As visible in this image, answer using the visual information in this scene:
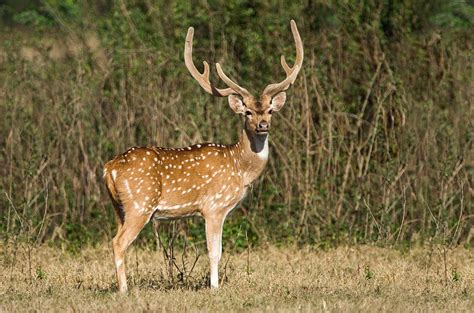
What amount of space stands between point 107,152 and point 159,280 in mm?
2889

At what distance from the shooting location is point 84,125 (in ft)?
38.0

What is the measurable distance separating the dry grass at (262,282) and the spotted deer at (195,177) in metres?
0.49

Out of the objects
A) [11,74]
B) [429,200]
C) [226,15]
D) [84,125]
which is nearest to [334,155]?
[429,200]

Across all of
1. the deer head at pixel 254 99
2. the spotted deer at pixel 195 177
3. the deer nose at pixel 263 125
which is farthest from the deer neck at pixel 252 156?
the deer nose at pixel 263 125

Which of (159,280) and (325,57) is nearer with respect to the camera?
(159,280)

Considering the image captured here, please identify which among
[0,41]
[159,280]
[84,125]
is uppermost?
[0,41]

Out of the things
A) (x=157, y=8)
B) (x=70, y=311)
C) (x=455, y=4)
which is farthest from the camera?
(x=455, y=4)

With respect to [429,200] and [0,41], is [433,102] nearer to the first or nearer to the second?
[429,200]

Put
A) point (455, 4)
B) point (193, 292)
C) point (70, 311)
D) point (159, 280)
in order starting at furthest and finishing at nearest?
1. point (455, 4)
2. point (159, 280)
3. point (193, 292)
4. point (70, 311)

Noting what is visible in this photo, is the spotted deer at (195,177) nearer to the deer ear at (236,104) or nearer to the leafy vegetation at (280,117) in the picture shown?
the deer ear at (236,104)

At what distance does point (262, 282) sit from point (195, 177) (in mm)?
1041

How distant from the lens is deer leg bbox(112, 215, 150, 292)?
8.28 metres

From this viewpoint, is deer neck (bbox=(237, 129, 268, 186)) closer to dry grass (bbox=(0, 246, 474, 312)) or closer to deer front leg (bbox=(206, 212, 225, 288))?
deer front leg (bbox=(206, 212, 225, 288))

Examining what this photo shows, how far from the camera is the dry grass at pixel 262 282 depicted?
758 cm
